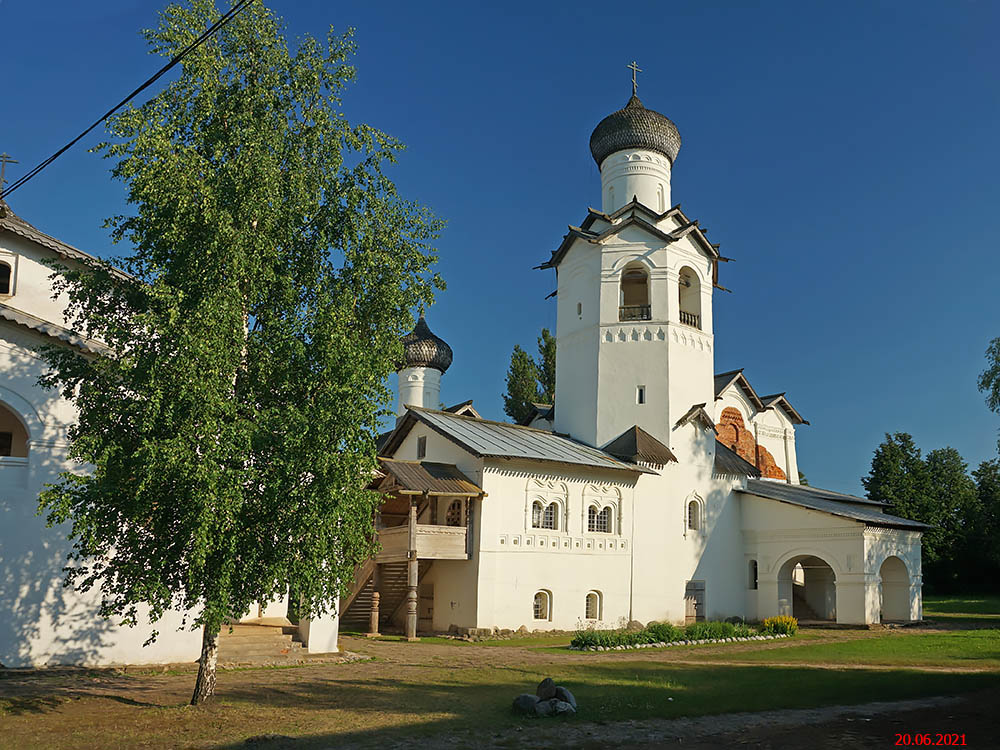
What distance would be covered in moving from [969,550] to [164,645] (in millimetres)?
43218

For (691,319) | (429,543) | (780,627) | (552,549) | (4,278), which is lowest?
(780,627)

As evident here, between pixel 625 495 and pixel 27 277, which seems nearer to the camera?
pixel 27 277

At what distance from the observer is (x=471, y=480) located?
2389 centimetres

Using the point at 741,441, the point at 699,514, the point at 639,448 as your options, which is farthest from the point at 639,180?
the point at 699,514

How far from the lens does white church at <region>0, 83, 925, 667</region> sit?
2334cm

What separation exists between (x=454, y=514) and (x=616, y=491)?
5.31 metres

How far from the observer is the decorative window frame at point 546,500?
24328 mm

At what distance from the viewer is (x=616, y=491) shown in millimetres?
26375

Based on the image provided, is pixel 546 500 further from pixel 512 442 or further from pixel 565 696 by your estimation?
pixel 565 696

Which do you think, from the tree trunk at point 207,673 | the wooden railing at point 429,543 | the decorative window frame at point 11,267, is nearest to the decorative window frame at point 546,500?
the wooden railing at point 429,543

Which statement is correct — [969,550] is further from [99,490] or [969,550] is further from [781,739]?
[99,490]

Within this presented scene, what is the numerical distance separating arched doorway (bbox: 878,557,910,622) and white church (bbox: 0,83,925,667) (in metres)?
0.07

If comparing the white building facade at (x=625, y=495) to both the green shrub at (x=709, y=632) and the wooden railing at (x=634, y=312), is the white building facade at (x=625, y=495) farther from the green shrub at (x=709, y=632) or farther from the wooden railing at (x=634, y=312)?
the green shrub at (x=709, y=632)

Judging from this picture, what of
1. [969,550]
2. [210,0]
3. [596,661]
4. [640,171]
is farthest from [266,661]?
[969,550]
